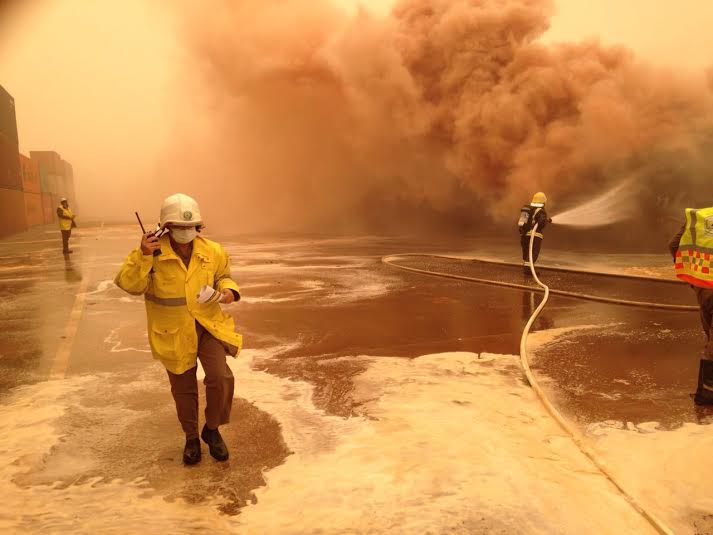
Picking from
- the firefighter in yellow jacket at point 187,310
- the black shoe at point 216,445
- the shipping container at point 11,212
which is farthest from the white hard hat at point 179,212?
the shipping container at point 11,212

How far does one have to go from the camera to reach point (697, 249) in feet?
12.3

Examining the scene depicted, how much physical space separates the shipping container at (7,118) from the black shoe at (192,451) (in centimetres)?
2465

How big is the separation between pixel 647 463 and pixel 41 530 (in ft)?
9.55

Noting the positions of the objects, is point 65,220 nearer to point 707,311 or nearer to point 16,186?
point 16,186

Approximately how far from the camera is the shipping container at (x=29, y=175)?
25.9 metres

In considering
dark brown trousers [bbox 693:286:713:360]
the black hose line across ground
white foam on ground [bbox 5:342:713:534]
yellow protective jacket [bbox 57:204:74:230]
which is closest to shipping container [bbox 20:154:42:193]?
yellow protective jacket [bbox 57:204:74:230]

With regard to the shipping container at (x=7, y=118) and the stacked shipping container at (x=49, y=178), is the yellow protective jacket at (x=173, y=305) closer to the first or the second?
the shipping container at (x=7, y=118)

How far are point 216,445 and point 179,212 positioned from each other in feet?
4.17

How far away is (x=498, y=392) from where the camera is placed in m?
3.92

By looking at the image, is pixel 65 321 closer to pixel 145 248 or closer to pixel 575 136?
pixel 145 248

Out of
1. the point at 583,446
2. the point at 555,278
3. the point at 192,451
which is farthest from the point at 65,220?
the point at 583,446

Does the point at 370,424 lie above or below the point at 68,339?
below

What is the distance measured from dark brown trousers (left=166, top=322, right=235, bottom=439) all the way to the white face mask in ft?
1.47

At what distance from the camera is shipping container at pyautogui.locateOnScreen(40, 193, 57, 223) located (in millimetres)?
30750
